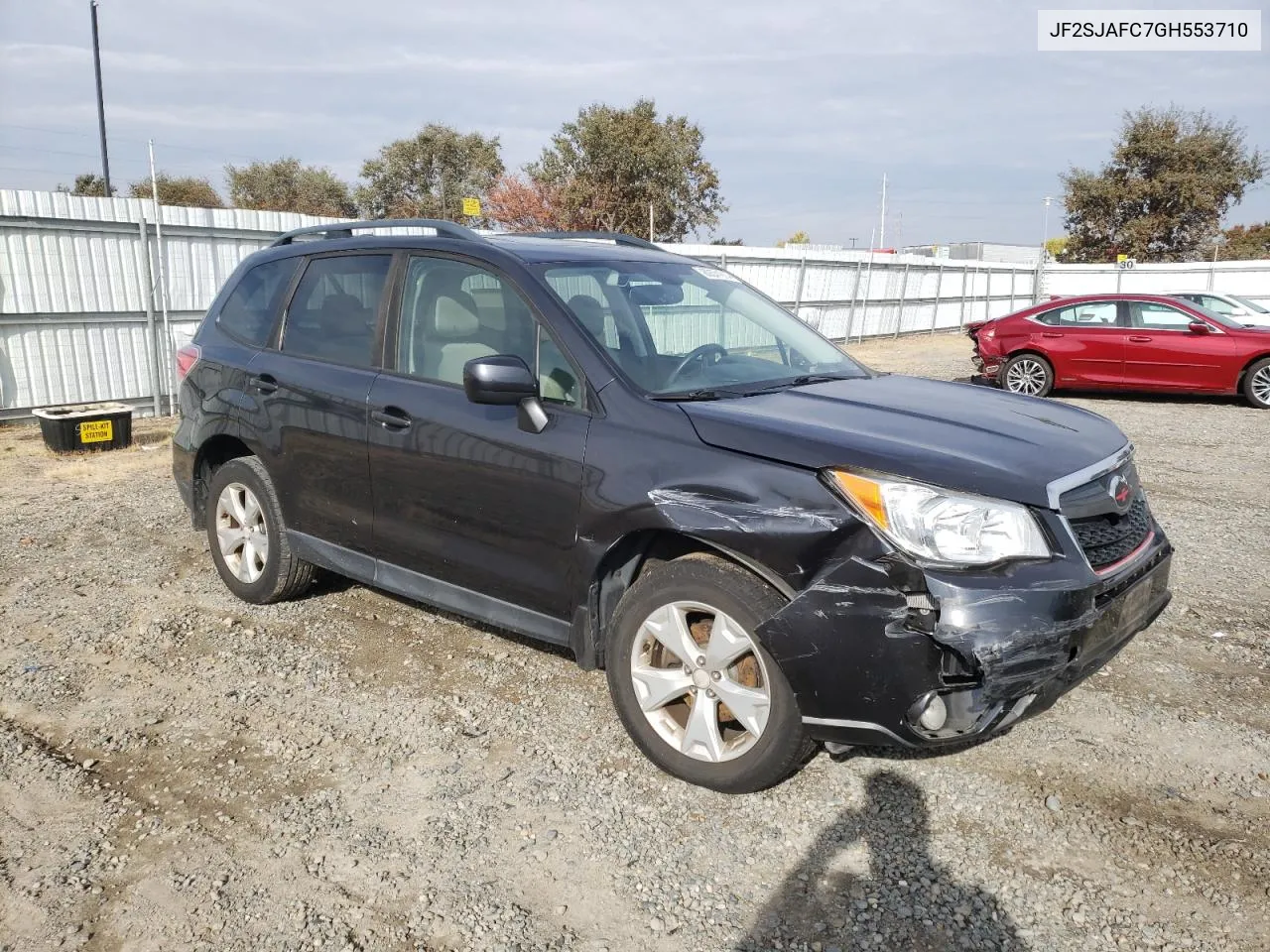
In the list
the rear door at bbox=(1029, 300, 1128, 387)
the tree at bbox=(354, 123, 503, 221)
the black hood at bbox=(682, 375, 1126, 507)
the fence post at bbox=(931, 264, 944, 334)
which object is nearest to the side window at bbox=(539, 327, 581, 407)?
the black hood at bbox=(682, 375, 1126, 507)

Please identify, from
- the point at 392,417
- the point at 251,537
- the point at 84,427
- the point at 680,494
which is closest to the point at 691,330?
the point at 680,494

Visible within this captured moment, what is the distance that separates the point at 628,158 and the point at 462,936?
3549 cm

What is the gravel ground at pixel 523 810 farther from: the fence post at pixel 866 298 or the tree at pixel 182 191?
the tree at pixel 182 191

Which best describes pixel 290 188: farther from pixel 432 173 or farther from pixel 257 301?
pixel 257 301

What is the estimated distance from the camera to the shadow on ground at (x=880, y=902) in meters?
2.45

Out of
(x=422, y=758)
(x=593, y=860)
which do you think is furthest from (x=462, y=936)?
(x=422, y=758)

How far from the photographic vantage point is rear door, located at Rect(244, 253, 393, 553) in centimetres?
407

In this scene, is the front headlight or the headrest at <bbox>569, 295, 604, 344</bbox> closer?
the front headlight

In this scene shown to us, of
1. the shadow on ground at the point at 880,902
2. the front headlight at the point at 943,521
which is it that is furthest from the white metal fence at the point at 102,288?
the shadow on ground at the point at 880,902

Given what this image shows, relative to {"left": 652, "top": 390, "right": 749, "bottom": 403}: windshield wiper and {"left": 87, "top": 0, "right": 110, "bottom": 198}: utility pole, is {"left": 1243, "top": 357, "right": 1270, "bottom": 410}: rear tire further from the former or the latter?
{"left": 87, "top": 0, "right": 110, "bottom": 198}: utility pole

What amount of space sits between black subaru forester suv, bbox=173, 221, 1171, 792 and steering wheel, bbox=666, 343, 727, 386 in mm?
21

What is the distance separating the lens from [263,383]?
4.50 metres

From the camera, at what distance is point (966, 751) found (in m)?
3.39

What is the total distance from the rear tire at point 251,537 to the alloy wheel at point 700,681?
86.2 inches
